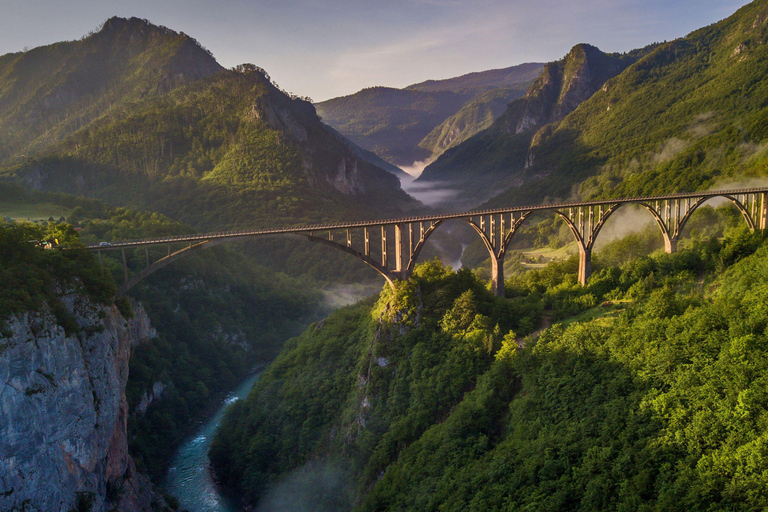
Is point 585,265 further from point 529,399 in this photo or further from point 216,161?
point 216,161

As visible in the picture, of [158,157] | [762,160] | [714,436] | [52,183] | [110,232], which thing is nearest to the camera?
[714,436]

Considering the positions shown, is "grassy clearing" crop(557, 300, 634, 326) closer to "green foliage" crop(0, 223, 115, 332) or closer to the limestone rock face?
the limestone rock face

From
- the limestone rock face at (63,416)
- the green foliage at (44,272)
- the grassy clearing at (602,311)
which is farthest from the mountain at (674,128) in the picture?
the limestone rock face at (63,416)

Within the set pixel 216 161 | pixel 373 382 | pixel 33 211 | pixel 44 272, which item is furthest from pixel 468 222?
pixel 216 161

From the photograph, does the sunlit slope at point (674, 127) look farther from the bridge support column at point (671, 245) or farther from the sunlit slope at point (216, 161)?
the sunlit slope at point (216, 161)

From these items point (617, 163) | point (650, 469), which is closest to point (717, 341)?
point (650, 469)

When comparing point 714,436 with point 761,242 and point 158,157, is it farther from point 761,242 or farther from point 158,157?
point 158,157
